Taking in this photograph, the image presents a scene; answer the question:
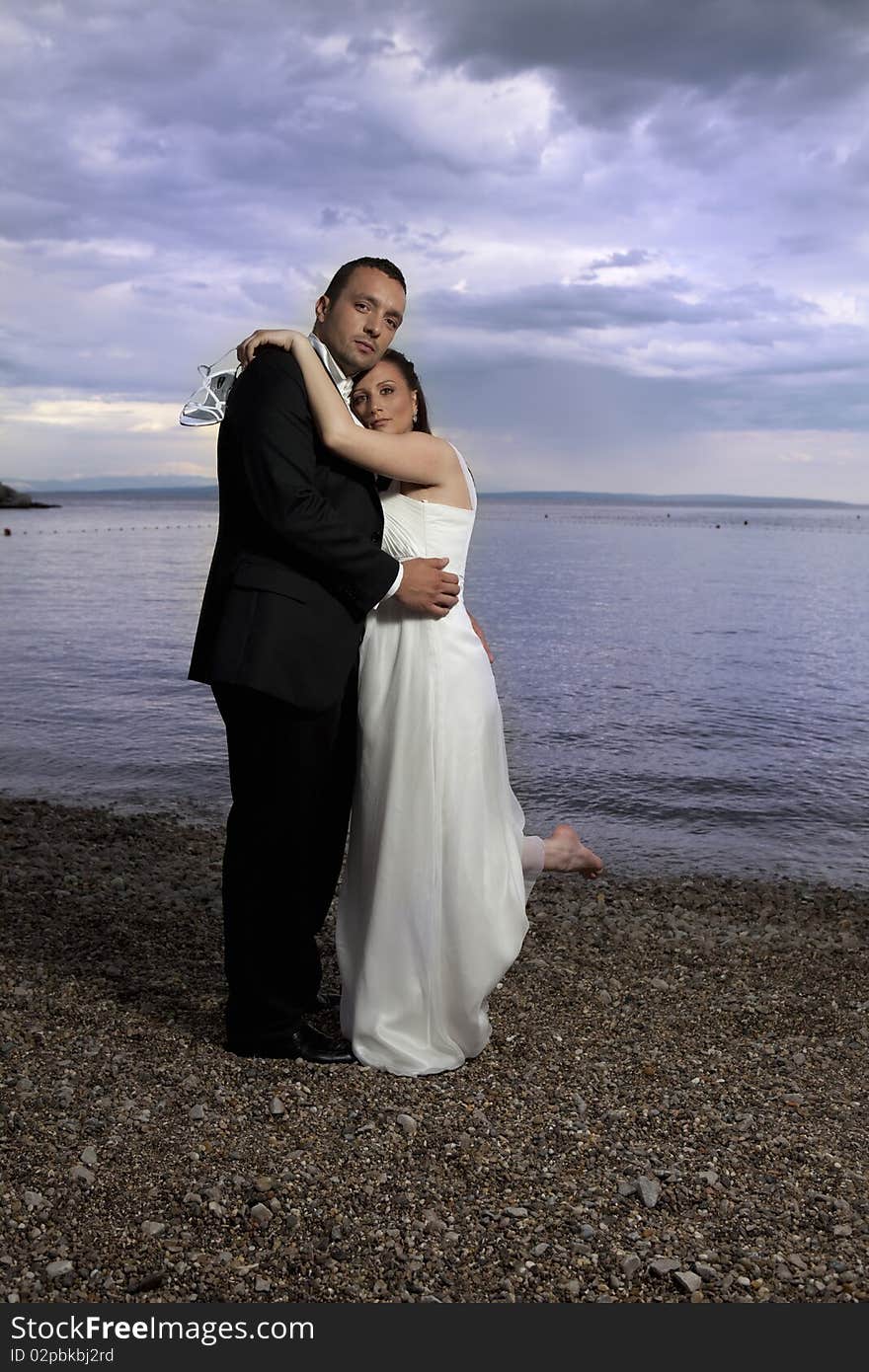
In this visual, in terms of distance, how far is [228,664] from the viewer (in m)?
3.98

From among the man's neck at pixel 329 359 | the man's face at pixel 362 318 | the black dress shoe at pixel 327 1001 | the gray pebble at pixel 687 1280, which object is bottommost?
the black dress shoe at pixel 327 1001

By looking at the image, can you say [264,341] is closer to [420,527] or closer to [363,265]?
[363,265]

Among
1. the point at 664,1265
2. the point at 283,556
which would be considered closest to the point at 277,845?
the point at 283,556

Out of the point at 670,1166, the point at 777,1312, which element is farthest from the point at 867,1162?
the point at 777,1312

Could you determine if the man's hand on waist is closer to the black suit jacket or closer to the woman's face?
the black suit jacket

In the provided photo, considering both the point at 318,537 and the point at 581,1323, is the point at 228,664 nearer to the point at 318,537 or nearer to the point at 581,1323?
the point at 318,537

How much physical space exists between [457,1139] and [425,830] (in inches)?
44.3

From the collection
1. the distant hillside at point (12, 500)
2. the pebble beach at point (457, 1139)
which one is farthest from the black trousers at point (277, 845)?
the distant hillside at point (12, 500)

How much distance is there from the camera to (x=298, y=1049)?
4.51 meters

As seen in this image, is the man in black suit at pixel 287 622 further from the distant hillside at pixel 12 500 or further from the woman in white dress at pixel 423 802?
the distant hillside at pixel 12 500

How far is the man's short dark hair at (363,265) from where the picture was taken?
13.3ft

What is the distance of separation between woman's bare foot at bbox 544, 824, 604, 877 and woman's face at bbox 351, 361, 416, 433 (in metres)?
1.97

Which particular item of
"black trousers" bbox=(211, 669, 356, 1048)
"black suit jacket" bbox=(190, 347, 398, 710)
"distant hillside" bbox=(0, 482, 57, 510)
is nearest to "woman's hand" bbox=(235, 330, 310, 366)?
"black suit jacket" bbox=(190, 347, 398, 710)

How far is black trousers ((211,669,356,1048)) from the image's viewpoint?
4195 millimetres
